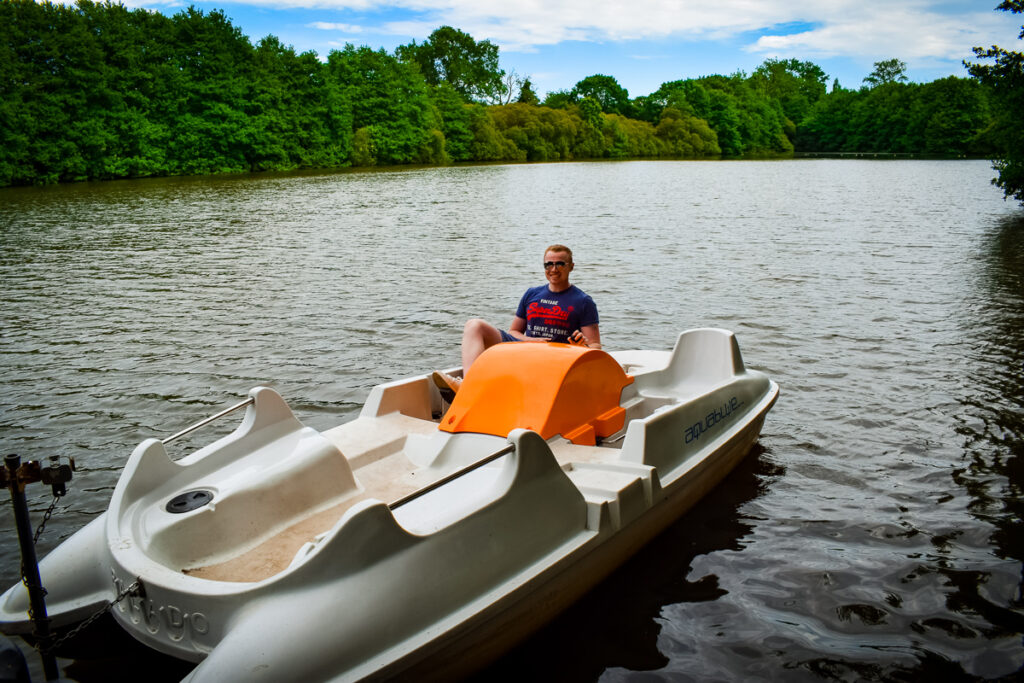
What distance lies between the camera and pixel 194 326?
37.0 feet

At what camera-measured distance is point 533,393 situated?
191 inches

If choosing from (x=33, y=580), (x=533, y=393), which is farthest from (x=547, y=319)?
(x=33, y=580)

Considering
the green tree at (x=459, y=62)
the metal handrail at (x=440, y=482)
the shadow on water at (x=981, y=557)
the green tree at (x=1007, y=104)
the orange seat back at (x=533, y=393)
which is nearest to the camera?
the metal handrail at (x=440, y=482)

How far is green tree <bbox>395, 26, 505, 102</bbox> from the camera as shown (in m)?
94.3

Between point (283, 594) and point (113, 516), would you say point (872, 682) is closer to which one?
point (283, 594)

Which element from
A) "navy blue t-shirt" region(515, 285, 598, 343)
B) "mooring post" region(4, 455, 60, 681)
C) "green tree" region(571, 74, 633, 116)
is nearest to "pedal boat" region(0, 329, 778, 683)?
"mooring post" region(4, 455, 60, 681)

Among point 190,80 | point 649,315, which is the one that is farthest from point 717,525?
point 190,80

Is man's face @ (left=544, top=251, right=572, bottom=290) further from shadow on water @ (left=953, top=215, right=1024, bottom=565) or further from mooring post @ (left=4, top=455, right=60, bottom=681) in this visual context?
mooring post @ (left=4, top=455, right=60, bottom=681)

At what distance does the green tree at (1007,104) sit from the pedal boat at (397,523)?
1952 cm

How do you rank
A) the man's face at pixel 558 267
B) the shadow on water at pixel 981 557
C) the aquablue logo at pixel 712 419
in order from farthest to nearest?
the man's face at pixel 558 267
the aquablue logo at pixel 712 419
the shadow on water at pixel 981 557

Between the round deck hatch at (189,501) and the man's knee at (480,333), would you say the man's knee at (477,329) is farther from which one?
the round deck hatch at (189,501)

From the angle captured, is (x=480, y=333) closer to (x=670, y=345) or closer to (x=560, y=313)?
(x=560, y=313)

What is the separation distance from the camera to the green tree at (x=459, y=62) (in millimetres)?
94312

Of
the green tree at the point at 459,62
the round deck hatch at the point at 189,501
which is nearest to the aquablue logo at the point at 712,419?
the round deck hatch at the point at 189,501
